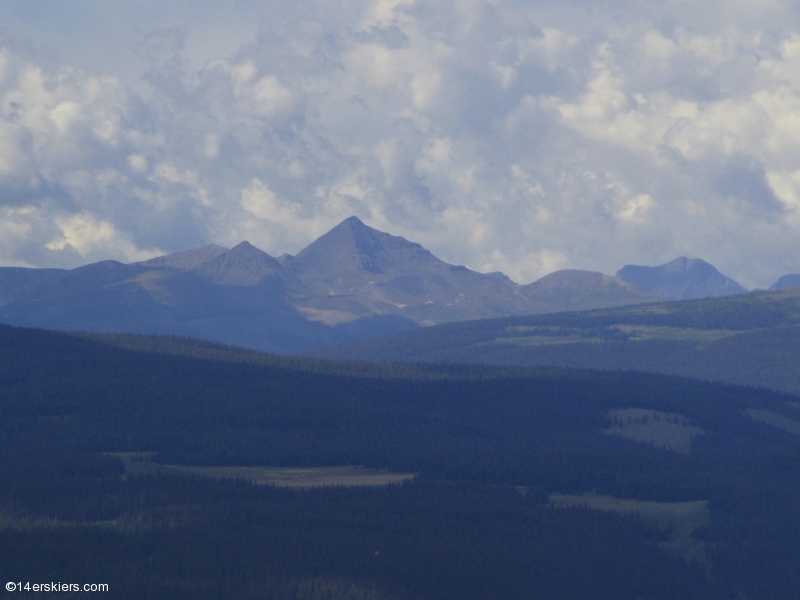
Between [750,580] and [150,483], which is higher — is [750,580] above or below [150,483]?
below

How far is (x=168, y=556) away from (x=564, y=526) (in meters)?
45.3

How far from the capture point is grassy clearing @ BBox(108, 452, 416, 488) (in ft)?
473

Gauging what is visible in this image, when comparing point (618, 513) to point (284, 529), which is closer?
point (284, 529)

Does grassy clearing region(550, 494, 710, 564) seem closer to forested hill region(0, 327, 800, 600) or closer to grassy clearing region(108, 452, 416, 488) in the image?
forested hill region(0, 327, 800, 600)

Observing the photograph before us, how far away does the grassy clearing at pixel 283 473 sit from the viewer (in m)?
144

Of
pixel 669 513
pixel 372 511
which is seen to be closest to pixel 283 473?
pixel 372 511

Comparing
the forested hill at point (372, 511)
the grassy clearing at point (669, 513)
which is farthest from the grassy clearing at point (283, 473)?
the grassy clearing at point (669, 513)

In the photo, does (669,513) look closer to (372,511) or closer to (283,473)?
(372,511)

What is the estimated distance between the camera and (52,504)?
11725cm

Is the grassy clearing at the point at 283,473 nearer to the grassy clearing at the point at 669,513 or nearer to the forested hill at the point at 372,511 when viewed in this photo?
the forested hill at the point at 372,511

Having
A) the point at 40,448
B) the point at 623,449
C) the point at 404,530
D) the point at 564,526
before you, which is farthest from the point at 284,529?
the point at 623,449

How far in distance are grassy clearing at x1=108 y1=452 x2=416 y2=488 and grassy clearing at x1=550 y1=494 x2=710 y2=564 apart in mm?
21103

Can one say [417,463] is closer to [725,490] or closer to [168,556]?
[725,490]

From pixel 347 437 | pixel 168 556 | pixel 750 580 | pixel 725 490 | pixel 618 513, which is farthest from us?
pixel 347 437
